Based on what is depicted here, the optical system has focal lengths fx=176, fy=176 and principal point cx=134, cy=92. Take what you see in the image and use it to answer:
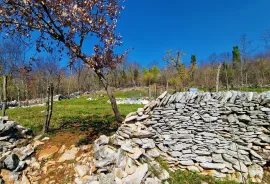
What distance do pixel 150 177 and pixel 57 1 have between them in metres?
6.92

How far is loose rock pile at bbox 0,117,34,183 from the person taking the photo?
550 cm

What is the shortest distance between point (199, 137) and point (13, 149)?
6.83m

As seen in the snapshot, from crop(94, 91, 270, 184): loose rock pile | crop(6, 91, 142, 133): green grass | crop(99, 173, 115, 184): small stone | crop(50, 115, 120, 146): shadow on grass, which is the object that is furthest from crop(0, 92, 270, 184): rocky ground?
crop(6, 91, 142, 133): green grass

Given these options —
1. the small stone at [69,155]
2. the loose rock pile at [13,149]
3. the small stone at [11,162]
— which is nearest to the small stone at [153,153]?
the small stone at [69,155]

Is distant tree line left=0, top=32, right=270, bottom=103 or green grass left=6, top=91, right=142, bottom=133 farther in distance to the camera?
distant tree line left=0, top=32, right=270, bottom=103

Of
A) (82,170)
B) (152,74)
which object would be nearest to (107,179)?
(82,170)

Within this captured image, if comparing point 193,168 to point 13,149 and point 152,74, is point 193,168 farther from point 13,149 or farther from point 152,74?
point 152,74

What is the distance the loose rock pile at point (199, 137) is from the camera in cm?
582

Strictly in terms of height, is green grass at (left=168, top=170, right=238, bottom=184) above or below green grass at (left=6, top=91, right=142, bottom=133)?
below

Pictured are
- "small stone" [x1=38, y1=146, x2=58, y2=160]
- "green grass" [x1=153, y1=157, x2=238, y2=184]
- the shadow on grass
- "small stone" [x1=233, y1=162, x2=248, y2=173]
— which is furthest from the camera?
the shadow on grass

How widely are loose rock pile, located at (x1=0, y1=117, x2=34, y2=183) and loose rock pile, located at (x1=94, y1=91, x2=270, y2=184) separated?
250 centimetres

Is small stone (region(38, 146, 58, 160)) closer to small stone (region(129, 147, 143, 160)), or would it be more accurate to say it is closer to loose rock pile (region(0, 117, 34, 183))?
loose rock pile (region(0, 117, 34, 183))

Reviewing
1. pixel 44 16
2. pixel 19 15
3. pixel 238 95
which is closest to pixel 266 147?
pixel 238 95

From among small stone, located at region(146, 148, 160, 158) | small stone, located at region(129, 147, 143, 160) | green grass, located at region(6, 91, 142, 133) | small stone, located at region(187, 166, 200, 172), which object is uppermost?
green grass, located at region(6, 91, 142, 133)
